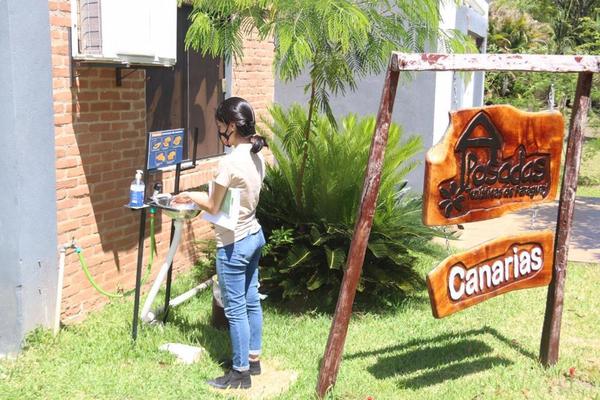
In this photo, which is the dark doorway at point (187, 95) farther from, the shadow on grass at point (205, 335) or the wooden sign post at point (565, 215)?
the wooden sign post at point (565, 215)

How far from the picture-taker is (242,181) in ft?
13.4

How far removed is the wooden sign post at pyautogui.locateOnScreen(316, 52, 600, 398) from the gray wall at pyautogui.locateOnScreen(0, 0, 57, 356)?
2.02 meters

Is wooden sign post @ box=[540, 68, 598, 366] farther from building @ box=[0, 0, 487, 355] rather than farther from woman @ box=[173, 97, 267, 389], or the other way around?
building @ box=[0, 0, 487, 355]

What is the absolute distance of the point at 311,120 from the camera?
20.0 feet

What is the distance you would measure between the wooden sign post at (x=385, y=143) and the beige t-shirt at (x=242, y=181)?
650 millimetres

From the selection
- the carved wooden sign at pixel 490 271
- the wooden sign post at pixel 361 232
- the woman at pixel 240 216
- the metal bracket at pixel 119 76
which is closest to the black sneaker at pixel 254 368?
the woman at pixel 240 216

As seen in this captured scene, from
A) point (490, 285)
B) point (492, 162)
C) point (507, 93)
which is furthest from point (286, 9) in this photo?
point (507, 93)

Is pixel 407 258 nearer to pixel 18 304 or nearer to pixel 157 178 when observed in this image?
pixel 157 178

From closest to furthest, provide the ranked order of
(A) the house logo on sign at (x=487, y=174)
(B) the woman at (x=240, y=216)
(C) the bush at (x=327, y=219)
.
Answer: (B) the woman at (x=240, y=216)
(A) the house logo on sign at (x=487, y=174)
(C) the bush at (x=327, y=219)

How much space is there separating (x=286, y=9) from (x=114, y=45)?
3.98 ft

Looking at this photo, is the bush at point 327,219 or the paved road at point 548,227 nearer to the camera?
the bush at point 327,219

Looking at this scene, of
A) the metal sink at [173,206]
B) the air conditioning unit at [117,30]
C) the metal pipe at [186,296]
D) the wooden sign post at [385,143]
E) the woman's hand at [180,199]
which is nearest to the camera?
the wooden sign post at [385,143]

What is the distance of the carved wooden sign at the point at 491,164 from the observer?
414 centimetres

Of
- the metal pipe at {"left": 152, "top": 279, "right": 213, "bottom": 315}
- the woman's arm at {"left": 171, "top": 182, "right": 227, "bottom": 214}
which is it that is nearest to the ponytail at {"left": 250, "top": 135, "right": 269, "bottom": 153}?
the woman's arm at {"left": 171, "top": 182, "right": 227, "bottom": 214}
